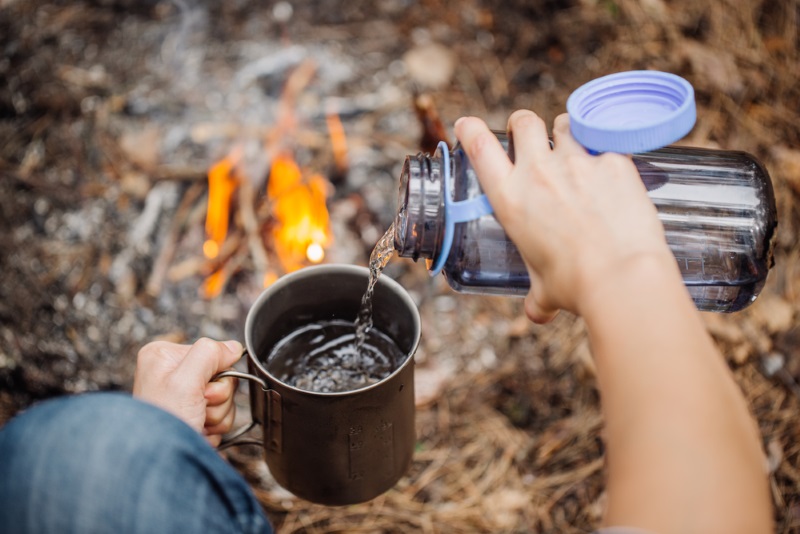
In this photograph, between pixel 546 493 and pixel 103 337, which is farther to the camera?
pixel 103 337

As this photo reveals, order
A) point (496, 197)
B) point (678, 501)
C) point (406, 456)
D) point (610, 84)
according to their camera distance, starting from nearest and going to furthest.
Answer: point (678, 501)
point (496, 197)
point (610, 84)
point (406, 456)

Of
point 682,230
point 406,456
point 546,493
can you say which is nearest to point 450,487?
point 546,493

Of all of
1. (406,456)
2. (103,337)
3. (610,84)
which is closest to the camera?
(610,84)

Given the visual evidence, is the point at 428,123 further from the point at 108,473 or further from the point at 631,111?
the point at 108,473

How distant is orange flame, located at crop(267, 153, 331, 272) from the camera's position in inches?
89.1

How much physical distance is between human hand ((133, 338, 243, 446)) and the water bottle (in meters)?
0.38

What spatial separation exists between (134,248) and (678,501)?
1963 millimetres

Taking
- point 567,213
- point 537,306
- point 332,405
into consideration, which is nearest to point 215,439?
point 332,405

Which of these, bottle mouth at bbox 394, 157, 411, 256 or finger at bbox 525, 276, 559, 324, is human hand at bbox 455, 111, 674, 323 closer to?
finger at bbox 525, 276, 559, 324

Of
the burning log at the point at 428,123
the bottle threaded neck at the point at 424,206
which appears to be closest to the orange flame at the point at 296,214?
the burning log at the point at 428,123

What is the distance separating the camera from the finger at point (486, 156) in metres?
0.96

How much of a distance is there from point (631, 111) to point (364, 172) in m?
1.47

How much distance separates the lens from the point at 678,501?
0.78 meters

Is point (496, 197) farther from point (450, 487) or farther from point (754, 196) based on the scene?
point (450, 487)
